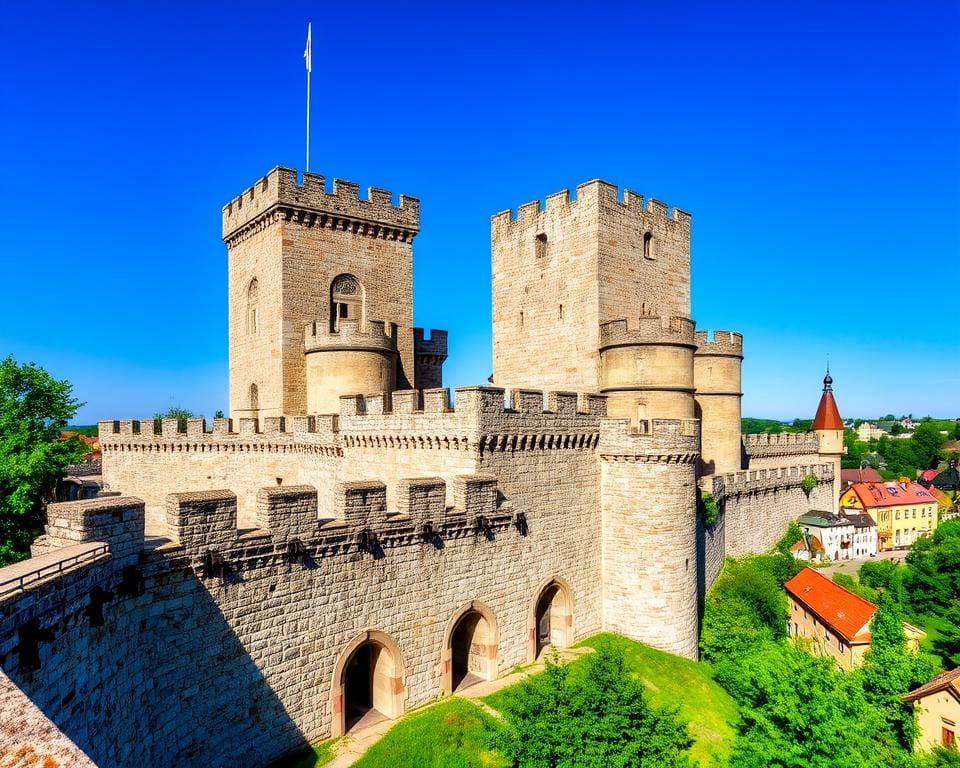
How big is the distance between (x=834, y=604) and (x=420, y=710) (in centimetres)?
2464

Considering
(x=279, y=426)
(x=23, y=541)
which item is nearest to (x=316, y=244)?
(x=279, y=426)

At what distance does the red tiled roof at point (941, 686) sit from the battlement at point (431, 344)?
23755 millimetres

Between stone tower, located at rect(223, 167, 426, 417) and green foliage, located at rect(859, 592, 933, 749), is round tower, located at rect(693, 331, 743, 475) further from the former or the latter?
stone tower, located at rect(223, 167, 426, 417)

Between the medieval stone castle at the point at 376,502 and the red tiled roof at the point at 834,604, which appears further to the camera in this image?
the red tiled roof at the point at 834,604

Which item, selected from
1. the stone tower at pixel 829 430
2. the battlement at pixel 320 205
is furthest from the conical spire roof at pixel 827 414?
the battlement at pixel 320 205

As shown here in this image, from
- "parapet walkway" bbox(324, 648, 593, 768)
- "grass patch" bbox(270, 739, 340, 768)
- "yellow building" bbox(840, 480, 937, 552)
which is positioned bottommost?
"yellow building" bbox(840, 480, 937, 552)

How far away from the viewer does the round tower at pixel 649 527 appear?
753 inches

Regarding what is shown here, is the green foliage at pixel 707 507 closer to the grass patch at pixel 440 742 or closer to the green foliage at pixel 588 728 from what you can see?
the green foliage at pixel 588 728

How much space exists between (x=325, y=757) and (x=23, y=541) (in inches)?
540

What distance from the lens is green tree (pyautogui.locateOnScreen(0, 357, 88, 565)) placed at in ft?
64.8

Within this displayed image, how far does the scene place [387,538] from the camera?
546 inches

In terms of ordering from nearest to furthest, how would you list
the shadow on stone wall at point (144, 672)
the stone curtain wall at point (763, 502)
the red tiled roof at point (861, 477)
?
the shadow on stone wall at point (144, 672) < the stone curtain wall at point (763, 502) < the red tiled roof at point (861, 477)

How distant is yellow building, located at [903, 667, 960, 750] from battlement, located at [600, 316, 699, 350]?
16.2m

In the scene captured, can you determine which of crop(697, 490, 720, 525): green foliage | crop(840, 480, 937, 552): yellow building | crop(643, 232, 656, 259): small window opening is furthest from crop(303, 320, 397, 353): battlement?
crop(840, 480, 937, 552): yellow building
